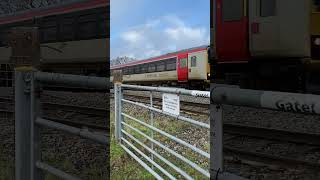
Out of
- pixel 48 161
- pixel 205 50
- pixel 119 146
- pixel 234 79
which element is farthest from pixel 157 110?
pixel 48 161

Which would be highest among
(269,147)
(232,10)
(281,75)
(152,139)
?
(232,10)

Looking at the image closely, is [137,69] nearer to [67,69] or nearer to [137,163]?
[137,163]

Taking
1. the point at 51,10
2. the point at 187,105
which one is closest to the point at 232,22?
the point at 187,105

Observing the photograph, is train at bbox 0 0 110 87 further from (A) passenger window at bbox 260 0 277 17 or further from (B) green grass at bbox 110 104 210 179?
(A) passenger window at bbox 260 0 277 17

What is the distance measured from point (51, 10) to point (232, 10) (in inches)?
37.9

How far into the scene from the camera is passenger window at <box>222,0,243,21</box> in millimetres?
1898

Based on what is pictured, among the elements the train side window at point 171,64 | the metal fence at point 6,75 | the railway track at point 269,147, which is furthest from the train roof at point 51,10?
the railway track at point 269,147

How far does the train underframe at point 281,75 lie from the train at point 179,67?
0.08 meters

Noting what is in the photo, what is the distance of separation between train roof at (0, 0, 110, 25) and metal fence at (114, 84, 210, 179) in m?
0.42

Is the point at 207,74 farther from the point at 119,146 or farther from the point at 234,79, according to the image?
the point at 119,146

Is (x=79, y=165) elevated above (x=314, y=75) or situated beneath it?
situated beneath

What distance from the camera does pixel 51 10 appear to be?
6.10ft

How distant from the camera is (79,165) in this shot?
2.14 meters

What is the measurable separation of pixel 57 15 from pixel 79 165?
844 millimetres
